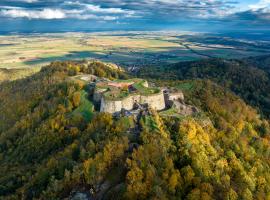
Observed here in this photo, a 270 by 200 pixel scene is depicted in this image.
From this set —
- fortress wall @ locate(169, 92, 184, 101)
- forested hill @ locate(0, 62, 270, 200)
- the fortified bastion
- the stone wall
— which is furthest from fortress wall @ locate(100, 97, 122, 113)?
fortress wall @ locate(169, 92, 184, 101)

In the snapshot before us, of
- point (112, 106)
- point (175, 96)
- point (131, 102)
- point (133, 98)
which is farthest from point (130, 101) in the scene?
point (175, 96)

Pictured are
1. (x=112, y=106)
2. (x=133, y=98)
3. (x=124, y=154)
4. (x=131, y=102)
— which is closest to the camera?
(x=124, y=154)

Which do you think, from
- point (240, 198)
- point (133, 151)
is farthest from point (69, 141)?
point (240, 198)

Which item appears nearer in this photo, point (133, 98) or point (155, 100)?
point (133, 98)

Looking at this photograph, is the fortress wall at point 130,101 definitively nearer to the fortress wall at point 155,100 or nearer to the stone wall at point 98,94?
the fortress wall at point 155,100

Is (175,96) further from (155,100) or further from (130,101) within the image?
(130,101)

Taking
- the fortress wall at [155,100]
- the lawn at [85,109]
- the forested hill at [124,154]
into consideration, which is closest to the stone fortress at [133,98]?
the fortress wall at [155,100]

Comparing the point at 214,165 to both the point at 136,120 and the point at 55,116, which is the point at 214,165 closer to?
the point at 136,120

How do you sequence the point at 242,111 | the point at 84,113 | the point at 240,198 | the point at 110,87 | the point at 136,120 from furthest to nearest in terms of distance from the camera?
the point at 242,111
the point at 110,87
the point at 84,113
the point at 136,120
the point at 240,198
